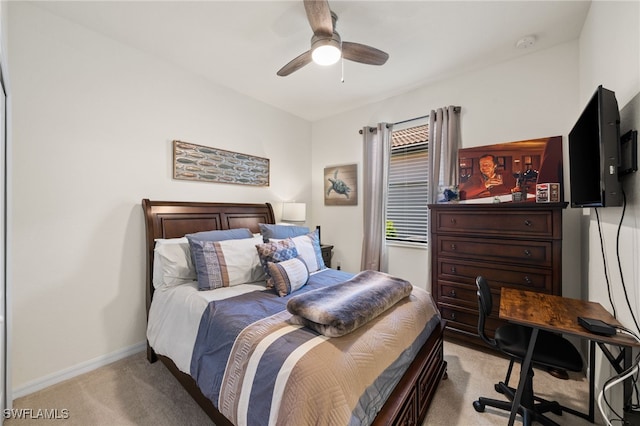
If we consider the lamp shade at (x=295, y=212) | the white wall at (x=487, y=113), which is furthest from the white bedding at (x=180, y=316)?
the white wall at (x=487, y=113)

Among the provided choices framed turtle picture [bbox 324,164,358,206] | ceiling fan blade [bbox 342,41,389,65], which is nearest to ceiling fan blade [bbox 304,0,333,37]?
ceiling fan blade [bbox 342,41,389,65]

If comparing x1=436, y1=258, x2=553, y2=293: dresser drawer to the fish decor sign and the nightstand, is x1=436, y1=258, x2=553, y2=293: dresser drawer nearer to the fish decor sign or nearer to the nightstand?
the nightstand

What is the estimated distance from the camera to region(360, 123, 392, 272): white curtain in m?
3.48

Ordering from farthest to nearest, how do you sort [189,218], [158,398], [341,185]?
[341,185] → [189,218] → [158,398]

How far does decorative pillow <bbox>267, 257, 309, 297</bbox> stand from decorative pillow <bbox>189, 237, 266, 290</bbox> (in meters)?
0.30

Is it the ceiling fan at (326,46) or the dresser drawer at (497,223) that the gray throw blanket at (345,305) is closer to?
the dresser drawer at (497,223)

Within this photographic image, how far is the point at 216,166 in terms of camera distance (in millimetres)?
3066

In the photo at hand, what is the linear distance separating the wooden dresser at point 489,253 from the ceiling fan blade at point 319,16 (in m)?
1.88

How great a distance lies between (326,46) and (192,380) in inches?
98.1

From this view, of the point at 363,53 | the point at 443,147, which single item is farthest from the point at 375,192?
the point at 363,53

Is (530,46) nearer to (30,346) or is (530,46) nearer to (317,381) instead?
(317,381)

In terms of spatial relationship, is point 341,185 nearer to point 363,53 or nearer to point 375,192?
→ point 375,192

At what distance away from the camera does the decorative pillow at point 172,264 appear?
221cm

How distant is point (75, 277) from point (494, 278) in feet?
11.8
